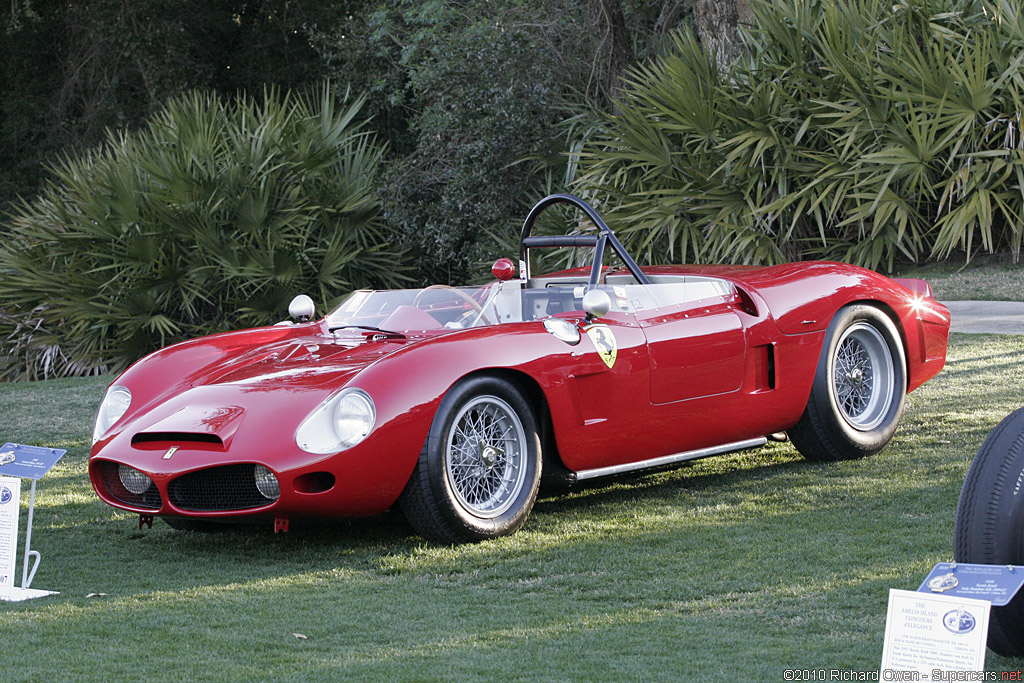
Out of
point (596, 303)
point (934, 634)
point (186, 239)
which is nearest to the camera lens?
point (934, 634)

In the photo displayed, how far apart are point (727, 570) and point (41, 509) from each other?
3.41 m

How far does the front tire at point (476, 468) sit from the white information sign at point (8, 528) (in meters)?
1.41

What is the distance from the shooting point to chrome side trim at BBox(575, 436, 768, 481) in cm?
521

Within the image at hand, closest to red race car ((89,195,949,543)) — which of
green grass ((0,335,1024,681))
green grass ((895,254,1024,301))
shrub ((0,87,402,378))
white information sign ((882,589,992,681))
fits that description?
green grass ((0,335,1024,681))

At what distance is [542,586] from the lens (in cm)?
416

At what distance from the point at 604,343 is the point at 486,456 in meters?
0.78

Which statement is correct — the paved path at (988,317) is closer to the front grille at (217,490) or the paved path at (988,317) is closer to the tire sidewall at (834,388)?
the tire sidewall at (834,388)

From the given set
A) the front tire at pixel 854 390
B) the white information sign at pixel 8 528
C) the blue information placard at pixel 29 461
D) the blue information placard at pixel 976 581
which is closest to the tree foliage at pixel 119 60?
the front tire at pixel 854 390

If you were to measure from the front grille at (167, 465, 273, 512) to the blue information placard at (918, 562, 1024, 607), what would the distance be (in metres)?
2.69

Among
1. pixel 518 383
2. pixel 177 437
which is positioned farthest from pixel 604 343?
pixel 177 437

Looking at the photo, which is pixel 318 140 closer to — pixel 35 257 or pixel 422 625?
pixel 35 257

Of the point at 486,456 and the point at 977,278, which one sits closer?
the point at 486,456

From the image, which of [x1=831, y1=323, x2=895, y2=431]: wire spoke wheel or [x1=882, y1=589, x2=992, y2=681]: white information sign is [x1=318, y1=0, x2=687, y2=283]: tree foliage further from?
[x1=882, y1=589, x2=992, y2=681]: white information sign

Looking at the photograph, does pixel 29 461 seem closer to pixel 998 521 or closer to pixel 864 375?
pixel 998 521
